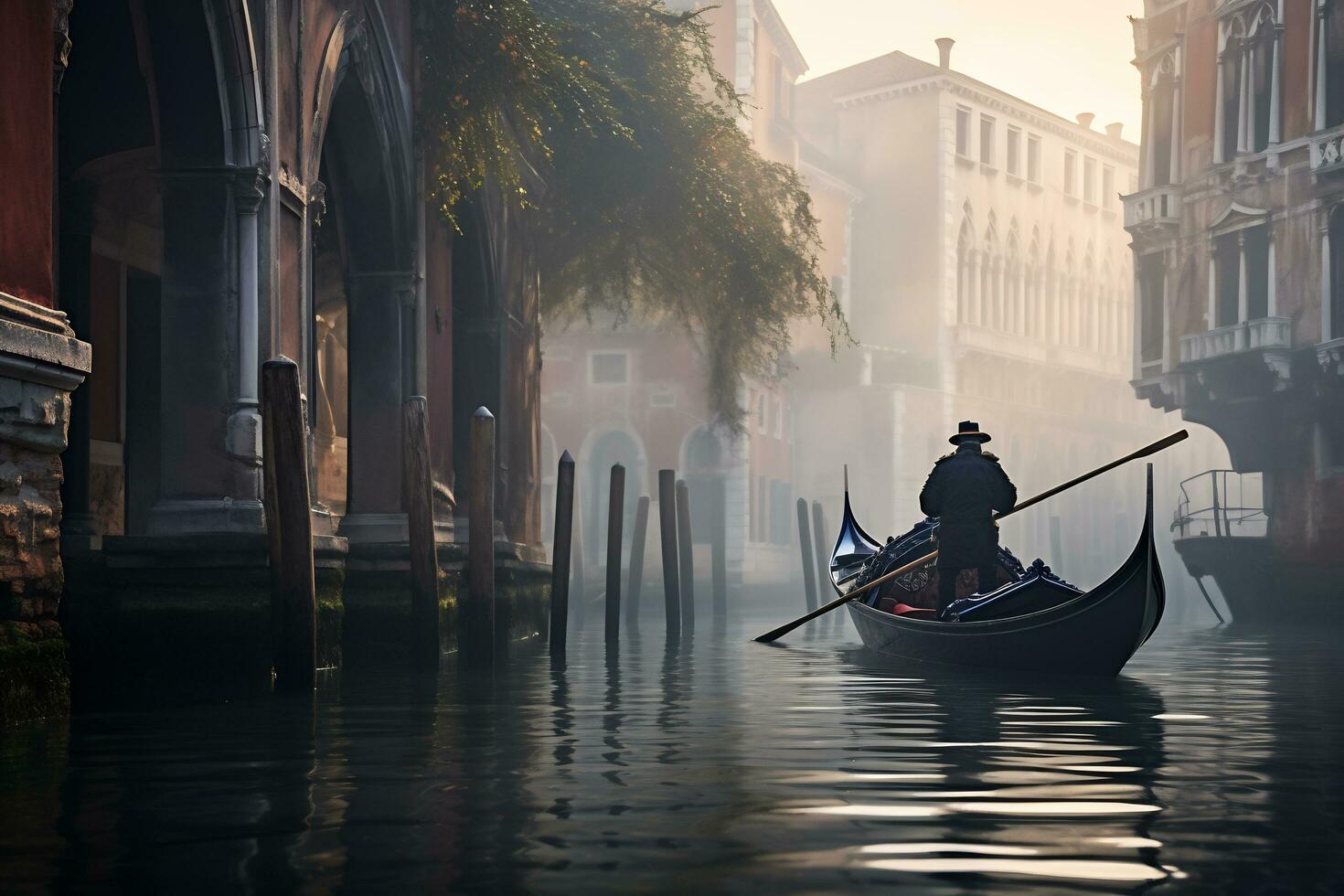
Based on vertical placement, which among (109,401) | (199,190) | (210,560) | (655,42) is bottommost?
(210,560)

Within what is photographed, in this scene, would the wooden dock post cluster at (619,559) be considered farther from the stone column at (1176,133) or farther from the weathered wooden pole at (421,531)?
the stone column at (1176,133)

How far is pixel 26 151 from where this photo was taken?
19.0 feet

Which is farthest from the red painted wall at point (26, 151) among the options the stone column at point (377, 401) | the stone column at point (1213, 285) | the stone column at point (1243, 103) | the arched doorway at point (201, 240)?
the stone column at point (1213, 285)

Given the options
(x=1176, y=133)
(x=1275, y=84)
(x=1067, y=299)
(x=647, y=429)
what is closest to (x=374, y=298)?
(x=1275, y=84)

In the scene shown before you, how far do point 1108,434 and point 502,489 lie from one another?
33.5 m

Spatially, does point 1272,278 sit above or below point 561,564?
above

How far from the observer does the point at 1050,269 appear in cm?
4359

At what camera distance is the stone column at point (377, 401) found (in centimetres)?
1073

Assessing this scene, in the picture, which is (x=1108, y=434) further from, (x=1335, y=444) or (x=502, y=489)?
(x=502, y=489)

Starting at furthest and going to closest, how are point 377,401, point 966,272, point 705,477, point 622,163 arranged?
point 966,272 → point 705,477 → point 622,163 → point 377,401

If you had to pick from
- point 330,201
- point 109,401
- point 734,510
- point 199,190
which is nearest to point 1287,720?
point 199,190

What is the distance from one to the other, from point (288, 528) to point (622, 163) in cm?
920

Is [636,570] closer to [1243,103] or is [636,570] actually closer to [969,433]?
[1243,103]

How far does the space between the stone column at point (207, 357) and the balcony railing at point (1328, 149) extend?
1453 cm
